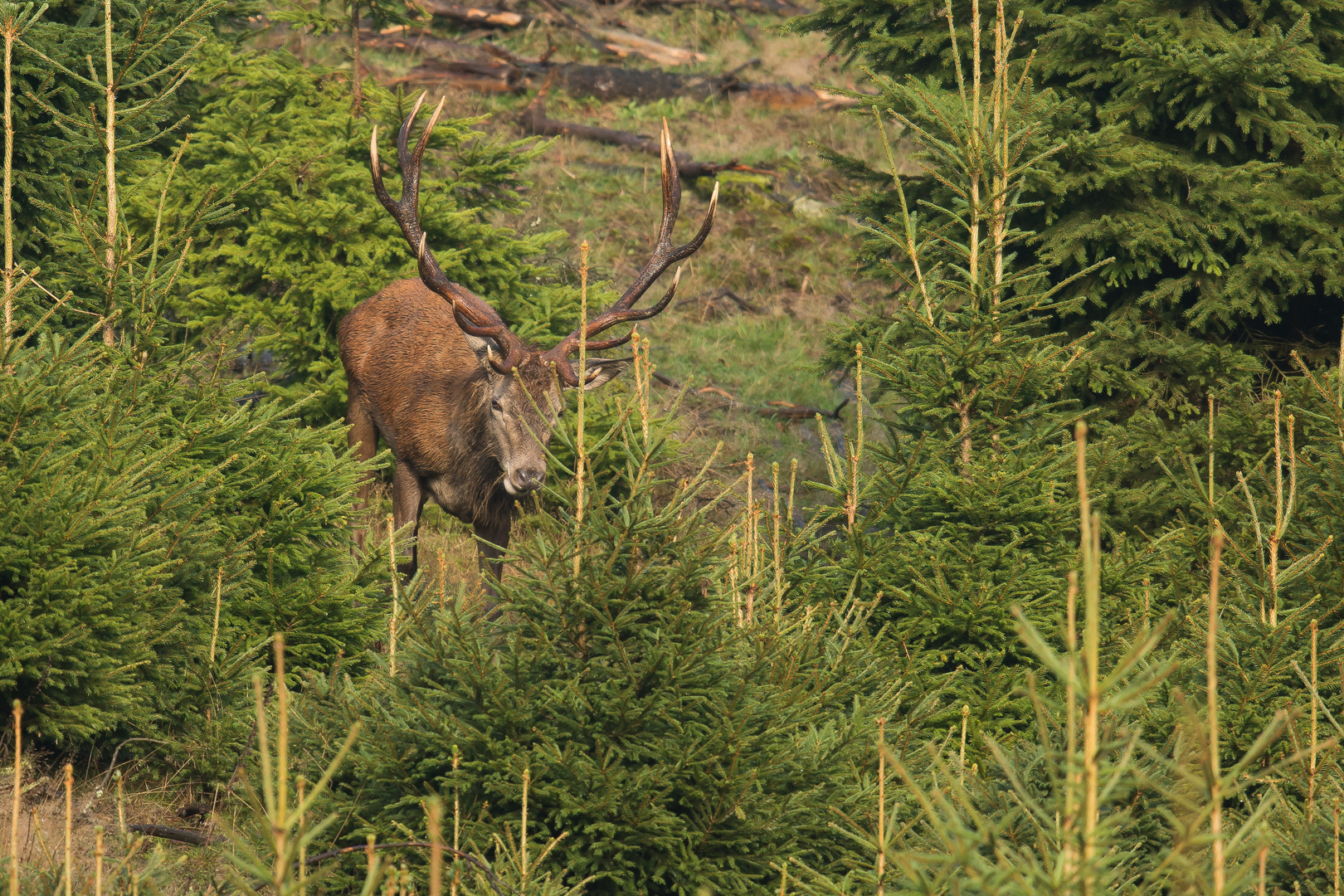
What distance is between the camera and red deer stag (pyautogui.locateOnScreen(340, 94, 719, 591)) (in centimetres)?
725

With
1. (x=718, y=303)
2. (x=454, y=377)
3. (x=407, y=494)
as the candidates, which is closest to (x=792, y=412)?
(x=718, y=303)

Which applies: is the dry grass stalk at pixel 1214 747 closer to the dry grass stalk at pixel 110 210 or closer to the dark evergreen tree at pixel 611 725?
the dark evergreen tree at pixel 611 725

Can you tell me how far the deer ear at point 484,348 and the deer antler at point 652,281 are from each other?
0.30m

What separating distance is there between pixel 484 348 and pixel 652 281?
104cm

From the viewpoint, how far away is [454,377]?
8023 mm

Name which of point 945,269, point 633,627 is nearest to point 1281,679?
point 633,627

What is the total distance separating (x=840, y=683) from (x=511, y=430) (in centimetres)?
341

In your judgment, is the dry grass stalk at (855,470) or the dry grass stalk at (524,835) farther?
the dry grass stalk at (855,470)

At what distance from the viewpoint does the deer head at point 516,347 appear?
7.18 meters

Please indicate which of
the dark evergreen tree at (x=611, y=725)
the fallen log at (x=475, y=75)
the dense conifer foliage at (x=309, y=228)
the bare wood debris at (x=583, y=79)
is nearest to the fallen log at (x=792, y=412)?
the dense conifer foliage at (x=309, y=228)

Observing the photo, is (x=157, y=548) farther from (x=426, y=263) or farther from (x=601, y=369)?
(x=601, y=369)

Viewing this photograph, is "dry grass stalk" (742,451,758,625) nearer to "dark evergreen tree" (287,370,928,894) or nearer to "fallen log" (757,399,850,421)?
"dark evergreen tree" (287,370,928,894)

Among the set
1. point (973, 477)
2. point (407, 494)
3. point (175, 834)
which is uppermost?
point (973, 477)

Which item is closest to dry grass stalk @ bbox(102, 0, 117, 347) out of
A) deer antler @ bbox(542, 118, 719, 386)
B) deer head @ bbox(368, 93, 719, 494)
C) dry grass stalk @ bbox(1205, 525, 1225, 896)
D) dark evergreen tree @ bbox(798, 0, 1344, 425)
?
deer head @ bbox(368, 93, 719, 494)
